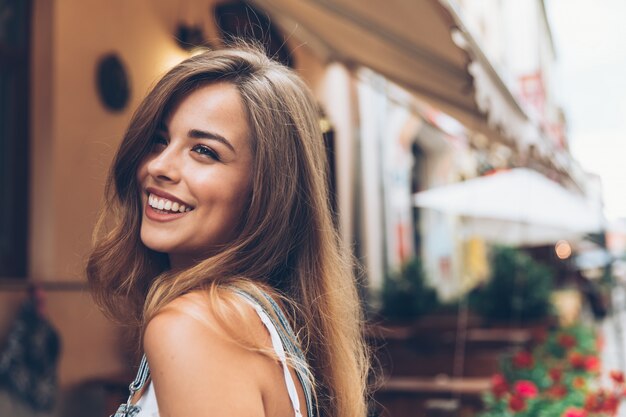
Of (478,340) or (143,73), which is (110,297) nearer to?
(143,73)

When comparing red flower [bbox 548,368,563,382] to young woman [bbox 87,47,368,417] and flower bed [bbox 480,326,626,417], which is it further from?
young woman [bbox 87,47,368,417]

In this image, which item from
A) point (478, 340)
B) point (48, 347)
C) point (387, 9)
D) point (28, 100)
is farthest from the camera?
point (478, 340)

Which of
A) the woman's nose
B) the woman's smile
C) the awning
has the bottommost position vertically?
the woman's smile

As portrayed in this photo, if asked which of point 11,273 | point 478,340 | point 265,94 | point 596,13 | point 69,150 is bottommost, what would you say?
point 478,340

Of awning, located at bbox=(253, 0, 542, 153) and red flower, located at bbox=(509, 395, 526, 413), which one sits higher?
awning, located at bbox=(253, 0, 542, 153)

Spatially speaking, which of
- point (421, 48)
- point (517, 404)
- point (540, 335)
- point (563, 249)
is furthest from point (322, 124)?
point (563, 249)

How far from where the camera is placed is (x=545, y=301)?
28.6ft

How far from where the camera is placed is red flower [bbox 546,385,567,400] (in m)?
4.02

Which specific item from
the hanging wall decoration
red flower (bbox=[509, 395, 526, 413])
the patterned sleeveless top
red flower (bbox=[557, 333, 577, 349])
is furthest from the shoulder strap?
red flower (bbox=[557, 333, 577, 349])

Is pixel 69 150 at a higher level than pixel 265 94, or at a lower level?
higher

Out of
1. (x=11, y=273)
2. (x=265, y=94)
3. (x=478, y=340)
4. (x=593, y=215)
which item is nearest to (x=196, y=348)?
(x=265, y=94)

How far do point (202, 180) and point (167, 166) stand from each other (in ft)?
0.21

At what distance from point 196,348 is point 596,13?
14.0 ft

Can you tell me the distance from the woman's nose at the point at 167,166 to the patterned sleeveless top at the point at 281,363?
210 millimetres
